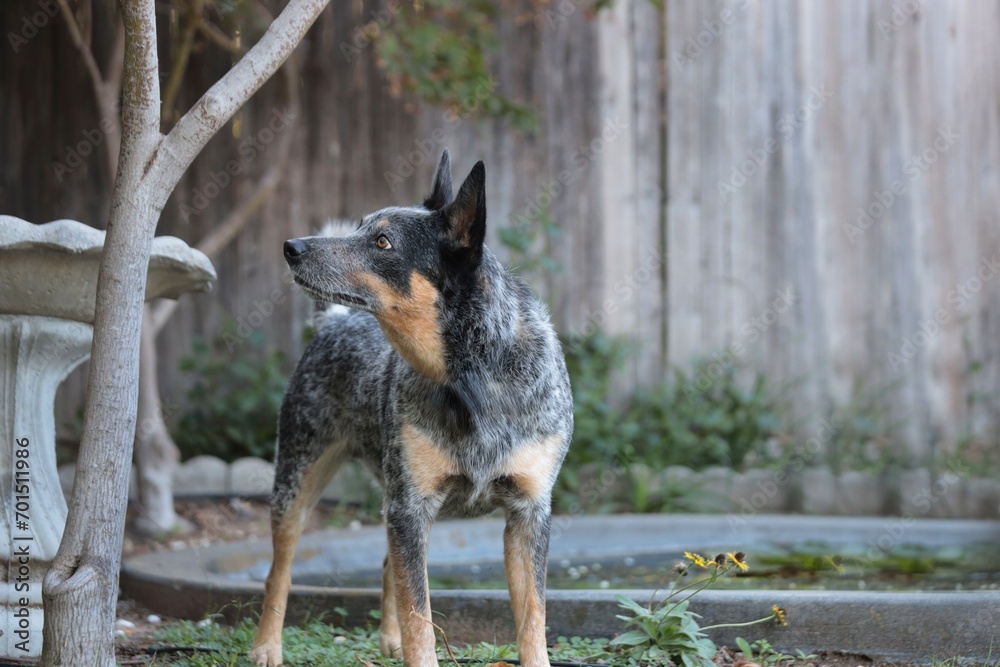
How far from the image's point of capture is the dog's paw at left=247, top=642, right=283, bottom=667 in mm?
3385

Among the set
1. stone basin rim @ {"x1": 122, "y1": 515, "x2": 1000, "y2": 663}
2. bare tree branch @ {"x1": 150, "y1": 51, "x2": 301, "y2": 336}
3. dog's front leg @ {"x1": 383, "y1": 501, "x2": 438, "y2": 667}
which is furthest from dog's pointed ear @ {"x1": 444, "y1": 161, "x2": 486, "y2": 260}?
bare tree branch @ {"x1": 150, "y1": 51, "x2": 301, "y2": 336}

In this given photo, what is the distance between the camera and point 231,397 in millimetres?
7137

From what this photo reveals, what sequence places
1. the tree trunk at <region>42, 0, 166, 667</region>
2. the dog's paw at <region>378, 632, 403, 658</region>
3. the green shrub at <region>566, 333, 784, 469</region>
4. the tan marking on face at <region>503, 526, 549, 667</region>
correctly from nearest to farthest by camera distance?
the tree trunk at <region>42, 0, 166, 667</region>
the tan marking on face at <region>503, 526, 549, 667</region>
the dog's paw at <region>378, 632, 403, 658</region>
the green shrub at <region>566, 333, 784, 469</region>

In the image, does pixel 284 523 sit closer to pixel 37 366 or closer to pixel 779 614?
pixel 37 366

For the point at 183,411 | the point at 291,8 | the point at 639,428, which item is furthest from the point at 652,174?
the point at 291,8

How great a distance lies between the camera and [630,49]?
24.1 ft

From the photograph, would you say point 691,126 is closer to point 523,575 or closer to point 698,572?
point 698,572

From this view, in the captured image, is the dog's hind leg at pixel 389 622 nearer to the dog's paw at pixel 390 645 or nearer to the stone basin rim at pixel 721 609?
the dog's paw at pixel 390 645

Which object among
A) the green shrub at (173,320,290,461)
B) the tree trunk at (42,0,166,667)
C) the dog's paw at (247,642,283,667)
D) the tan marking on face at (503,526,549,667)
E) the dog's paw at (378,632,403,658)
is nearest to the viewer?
the tree trunk at (42,0,166,667)

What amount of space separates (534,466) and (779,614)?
0.98 metres

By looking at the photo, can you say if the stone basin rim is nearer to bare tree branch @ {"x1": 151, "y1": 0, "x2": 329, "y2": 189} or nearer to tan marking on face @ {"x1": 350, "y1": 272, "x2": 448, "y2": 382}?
tan marking on face @ {"x1": 350, "y1": 272, "x2": 448, "y2": 382}

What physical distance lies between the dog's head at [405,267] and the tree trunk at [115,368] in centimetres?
43

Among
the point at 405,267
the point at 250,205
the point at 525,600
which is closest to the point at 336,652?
the point at 525,600

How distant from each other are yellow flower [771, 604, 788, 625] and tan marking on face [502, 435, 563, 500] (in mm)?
873
